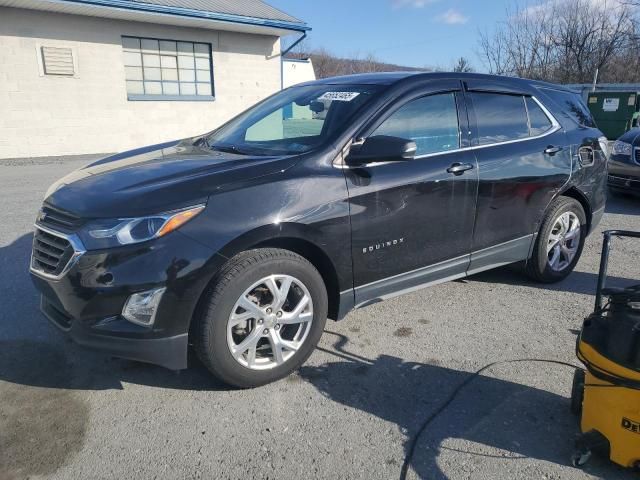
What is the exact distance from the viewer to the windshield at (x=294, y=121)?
3.29 metres

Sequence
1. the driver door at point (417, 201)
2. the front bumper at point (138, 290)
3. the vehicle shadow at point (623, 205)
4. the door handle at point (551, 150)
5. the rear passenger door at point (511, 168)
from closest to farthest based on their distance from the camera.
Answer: the front bumper at point (138, 290)
the driver door at point (417, 201)
the rear passenger door at point (511, 168)
the door handle at point (551, 150)
the vehicle shadow at point (623, 205)

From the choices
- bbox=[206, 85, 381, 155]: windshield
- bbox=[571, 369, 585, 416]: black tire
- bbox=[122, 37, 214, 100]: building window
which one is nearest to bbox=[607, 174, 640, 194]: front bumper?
bbox=[206, 85, 381, 155]: windshield

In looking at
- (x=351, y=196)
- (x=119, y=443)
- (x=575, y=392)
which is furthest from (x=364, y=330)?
(x=119, y=443)

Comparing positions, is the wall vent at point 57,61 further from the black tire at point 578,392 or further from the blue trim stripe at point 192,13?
the black tire at point 578,392

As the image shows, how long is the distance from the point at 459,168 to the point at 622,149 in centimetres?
600

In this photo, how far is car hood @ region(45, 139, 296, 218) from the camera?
8.66 ft

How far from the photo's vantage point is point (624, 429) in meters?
2.17

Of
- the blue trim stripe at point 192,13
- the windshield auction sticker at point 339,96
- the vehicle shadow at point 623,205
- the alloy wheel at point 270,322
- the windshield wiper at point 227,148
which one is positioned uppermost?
the blue trim stripe at point 192,13

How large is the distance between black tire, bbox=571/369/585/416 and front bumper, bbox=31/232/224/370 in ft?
6.25

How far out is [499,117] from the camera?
3.97 m

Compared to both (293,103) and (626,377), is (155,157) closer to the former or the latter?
(293,103)

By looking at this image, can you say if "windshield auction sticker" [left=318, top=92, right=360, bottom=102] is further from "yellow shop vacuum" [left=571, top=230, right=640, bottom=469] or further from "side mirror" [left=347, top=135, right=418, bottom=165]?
"yellow shop vacuum" [left=571, top=230, right=640, bottom=469]

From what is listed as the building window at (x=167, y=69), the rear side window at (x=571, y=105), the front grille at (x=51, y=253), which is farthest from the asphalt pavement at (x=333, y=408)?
the building window at (x=167, y=69)

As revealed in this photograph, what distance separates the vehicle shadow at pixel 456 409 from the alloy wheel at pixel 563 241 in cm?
159
